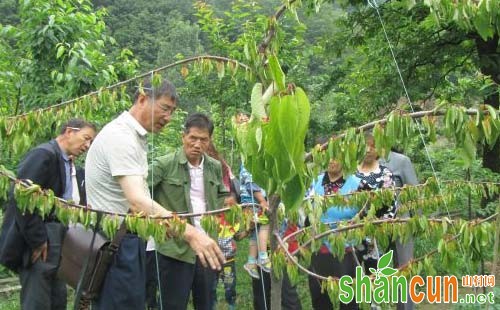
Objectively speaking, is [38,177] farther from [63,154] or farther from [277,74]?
[277,74]

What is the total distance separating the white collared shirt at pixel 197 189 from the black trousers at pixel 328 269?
85cm

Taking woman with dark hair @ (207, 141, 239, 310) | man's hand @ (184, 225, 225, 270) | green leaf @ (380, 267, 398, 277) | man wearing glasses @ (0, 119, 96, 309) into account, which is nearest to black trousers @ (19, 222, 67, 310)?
man wearing glasses @ (0, 119, 96, 309)

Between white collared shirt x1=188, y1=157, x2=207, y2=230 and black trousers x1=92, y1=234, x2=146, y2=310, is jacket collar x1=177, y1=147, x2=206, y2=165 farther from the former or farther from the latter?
black trousers x1=92, y1=234, x2=146, y2=310

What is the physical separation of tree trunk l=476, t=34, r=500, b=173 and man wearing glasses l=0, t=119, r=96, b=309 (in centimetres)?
535

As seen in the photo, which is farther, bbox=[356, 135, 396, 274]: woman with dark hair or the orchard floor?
the orchard floor

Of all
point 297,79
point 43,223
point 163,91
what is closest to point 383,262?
point 163,91

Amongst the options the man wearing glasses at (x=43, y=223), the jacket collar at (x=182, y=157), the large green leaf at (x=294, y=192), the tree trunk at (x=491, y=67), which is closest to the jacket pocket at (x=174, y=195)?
the jacket collar at (x=182, y=157)

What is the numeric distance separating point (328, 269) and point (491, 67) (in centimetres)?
479

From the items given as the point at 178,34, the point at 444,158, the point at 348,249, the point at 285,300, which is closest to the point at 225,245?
the point at 285,300

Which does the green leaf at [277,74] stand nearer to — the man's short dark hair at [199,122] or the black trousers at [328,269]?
the man's short dark hair at [199,122]

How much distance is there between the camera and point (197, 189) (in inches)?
155

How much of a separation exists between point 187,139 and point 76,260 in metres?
1.16

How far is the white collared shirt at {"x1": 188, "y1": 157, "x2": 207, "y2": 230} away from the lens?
3.91 metres

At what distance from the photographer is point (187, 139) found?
3.82 m
